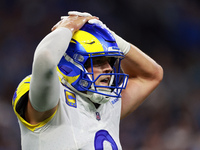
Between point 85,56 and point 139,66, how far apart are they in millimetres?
509

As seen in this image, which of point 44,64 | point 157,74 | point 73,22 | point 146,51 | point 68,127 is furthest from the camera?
point 146,51

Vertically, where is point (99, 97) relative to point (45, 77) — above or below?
below

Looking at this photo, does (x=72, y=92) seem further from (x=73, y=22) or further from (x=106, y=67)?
(x=73, y=22)

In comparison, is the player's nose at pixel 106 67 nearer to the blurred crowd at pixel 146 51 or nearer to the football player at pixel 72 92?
the football player at pixel 72 92

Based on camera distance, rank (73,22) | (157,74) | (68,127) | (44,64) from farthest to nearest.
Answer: (157,74)
(73,22)
(68,127)
(44,64)

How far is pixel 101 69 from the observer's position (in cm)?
147

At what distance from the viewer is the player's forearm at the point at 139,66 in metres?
1.83

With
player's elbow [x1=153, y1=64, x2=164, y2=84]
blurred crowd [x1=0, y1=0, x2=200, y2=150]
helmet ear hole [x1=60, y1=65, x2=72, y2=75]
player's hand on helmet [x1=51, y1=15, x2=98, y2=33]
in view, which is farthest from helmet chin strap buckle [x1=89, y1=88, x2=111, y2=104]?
blurred crowd [x1=0, y1=0, x2=200, y2=150]

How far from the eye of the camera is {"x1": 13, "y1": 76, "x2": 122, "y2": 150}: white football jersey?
1.31 m

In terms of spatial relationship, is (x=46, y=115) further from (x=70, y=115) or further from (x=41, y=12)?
(x=41, y=12)

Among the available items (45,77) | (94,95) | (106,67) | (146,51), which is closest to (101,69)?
(106,67)

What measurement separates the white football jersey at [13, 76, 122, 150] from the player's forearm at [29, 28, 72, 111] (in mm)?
101

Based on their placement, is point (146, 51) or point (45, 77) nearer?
point (45, 77)

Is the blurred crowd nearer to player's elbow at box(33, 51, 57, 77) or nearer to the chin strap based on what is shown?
the chin strap
